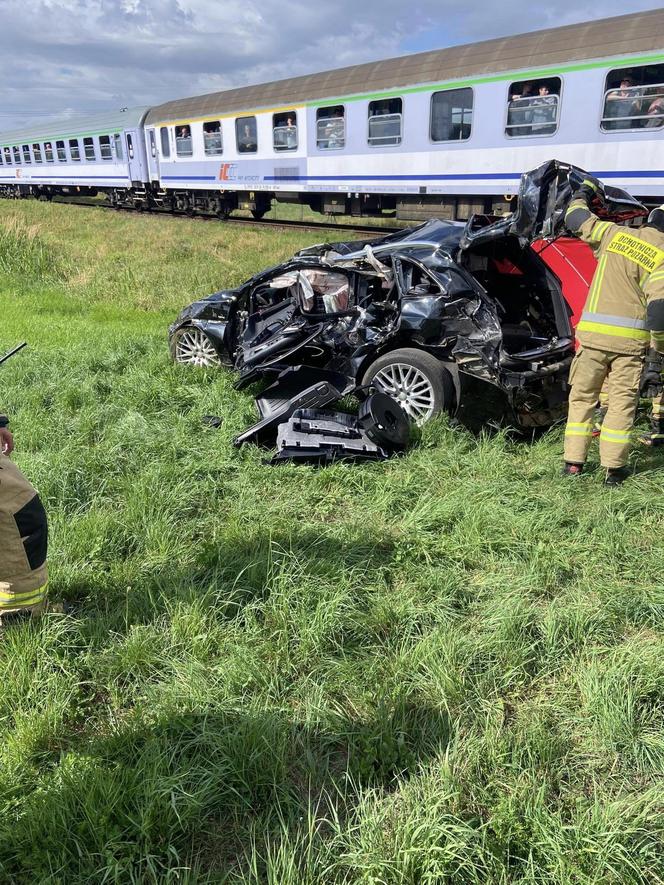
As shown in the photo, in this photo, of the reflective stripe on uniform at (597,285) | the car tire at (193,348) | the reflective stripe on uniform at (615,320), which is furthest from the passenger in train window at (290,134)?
the reflective stripe on uniform at (615,320)

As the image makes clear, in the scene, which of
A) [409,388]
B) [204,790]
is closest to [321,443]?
[409,388]

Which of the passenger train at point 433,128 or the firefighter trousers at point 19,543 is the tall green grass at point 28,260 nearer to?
the passenger train at point 433,128

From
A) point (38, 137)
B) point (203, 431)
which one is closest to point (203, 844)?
point (203, 431)

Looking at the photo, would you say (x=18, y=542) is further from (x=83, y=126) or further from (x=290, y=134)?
(x=83, y=126)

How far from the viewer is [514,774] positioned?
195cm

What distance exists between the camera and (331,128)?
545 inches

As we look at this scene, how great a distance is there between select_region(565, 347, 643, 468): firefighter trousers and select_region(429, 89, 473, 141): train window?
9.14 m

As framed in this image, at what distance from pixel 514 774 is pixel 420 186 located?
40.8ft

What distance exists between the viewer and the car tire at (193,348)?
20.3 ft

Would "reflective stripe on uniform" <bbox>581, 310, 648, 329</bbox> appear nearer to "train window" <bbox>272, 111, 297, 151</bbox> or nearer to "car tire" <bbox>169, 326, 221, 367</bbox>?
"car tire" <bbox>169, 326, 221, 367</bbox>

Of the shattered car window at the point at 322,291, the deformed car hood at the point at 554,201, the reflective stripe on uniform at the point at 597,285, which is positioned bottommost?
the shattered car window at the point at 322,291

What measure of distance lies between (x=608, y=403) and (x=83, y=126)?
2618 cm

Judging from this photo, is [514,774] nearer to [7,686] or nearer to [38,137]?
[7,686]

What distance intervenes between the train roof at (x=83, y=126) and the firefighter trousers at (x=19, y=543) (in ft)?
71.3
